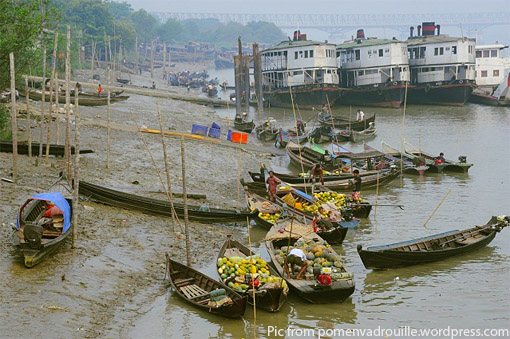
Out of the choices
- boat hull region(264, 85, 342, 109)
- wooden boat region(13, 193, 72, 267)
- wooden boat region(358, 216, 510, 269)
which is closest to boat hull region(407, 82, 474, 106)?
boat hull region(264, 85, 342, 109)

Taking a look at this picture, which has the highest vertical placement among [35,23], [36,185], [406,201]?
[35,23]

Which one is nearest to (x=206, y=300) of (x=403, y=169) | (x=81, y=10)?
(x=403, y=169)

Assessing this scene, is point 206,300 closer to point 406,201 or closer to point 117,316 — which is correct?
point 117,316

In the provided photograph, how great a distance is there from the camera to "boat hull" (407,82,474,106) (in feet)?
189

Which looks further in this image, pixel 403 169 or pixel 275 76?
pixel 275 76

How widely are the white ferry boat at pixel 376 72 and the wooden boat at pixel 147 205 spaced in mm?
41392

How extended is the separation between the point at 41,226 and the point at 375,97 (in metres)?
48.6

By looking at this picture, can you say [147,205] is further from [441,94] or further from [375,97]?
[441,94]

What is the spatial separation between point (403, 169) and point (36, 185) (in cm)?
1624

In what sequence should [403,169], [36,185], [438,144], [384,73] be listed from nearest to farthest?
1. [36,185]
2. [403,169]
3. [438,144]
4. [384,73]

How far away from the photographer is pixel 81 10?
84.4 metres

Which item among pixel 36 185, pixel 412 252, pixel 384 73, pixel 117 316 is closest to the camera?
pixel 117 316

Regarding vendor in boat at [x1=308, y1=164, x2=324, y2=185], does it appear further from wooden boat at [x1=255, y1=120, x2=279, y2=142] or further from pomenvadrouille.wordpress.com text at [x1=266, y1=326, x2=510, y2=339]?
wooden boat at [x1=255, y1=120, x2=279, y2=142]

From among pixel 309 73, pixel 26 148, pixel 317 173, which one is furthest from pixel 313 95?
pixel 26 148
